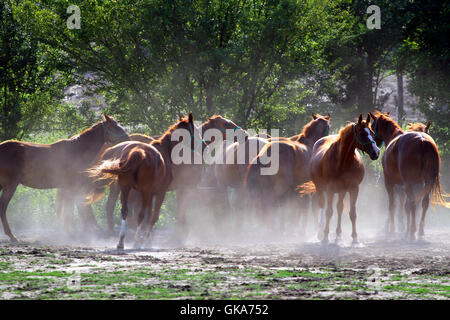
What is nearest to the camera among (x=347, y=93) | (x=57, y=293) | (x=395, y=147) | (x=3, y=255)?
(x=57, y=293)

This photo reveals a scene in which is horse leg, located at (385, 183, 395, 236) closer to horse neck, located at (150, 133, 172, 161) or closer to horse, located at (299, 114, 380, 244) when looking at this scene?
horse, located at (299, 114, 380, 244)

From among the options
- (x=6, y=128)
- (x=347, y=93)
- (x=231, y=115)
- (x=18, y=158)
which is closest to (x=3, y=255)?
(x=18, y=158)

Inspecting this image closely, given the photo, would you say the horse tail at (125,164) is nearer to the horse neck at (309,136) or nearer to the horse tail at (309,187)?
the horse tail at (309,187)

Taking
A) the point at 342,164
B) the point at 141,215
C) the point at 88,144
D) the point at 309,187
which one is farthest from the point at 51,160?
the point at 342,164

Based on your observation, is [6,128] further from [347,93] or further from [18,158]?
[347,93]

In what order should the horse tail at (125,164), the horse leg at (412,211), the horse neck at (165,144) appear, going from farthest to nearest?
the horse neck at (165,144), the horse leg at (412,211), the horse tail at (125,164)

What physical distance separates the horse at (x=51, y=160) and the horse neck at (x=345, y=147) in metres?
5.29

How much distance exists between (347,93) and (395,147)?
54.0 feet

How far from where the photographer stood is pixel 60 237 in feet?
48.5

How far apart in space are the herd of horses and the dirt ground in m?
1.14

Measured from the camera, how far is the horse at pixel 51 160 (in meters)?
13.4

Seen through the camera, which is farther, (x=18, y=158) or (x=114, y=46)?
(x=114, y=46)

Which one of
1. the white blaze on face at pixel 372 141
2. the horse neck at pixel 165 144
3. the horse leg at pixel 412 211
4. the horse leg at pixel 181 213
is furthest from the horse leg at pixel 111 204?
the horse leg at pixel 412 211

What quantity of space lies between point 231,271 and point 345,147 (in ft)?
14.4
